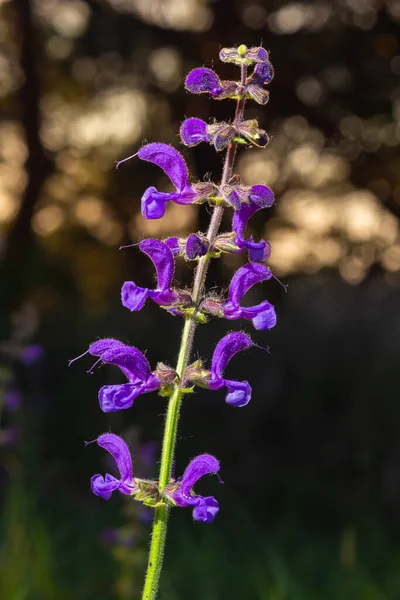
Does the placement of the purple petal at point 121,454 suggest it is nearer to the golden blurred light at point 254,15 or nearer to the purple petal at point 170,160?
the purple petal at point 170,160

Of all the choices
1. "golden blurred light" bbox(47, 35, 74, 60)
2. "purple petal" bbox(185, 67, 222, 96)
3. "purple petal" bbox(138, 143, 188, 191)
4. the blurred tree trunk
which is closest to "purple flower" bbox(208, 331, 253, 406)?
"purple petal" bbox(138, 143, 188, 191)

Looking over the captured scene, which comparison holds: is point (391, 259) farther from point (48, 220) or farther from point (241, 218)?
point (241, 218)

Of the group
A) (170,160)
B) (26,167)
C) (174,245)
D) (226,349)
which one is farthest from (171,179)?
(26,167)

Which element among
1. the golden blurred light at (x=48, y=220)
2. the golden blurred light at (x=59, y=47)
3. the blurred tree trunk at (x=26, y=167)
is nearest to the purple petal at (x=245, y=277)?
the golden blurred light at (x=59, y=47)

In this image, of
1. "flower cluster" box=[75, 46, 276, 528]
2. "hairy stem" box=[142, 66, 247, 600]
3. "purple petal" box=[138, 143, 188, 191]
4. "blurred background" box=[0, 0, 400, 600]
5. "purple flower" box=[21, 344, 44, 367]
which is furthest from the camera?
"blurred background" box=[0, 0, 400, 600]

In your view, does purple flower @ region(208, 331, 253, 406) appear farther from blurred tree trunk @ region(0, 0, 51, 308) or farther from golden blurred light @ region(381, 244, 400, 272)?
blurred tree trunk @ region(0, 0, 51, 308)
